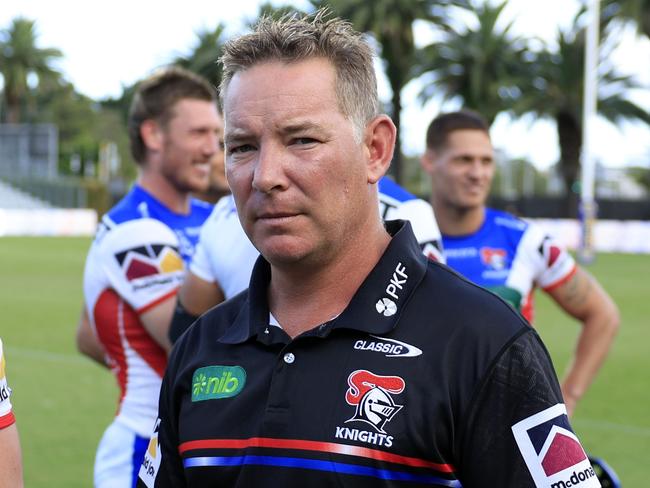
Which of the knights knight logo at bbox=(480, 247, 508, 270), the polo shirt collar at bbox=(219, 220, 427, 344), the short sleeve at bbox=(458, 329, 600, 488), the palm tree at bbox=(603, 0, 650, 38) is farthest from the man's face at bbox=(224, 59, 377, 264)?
the palm tree at bbox=(603, 0, 650, 38)

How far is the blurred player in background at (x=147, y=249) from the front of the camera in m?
3.90

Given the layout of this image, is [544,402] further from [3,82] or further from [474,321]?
[3,82]

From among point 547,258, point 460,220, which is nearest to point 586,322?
point 547,258

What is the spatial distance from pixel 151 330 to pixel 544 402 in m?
2.24

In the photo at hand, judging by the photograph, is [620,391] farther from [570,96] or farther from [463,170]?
[570,96]

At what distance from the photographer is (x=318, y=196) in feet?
6.91

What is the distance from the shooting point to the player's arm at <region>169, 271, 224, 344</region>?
3.46 metres

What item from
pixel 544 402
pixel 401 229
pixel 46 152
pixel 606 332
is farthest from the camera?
pixel 46 152

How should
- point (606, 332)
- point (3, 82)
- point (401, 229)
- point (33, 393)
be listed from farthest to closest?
1. point (3, 82)
2. point (33, 393)
3. point (606, 332)
4. point (401, 229)

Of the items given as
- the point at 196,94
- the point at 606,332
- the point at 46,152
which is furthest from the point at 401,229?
the point at 46,152

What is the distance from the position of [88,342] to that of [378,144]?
114 inches

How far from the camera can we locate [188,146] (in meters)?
4.38

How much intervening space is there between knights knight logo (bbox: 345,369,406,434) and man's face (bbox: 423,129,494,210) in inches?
143

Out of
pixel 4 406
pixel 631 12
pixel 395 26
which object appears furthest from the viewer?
pixel 395 26
